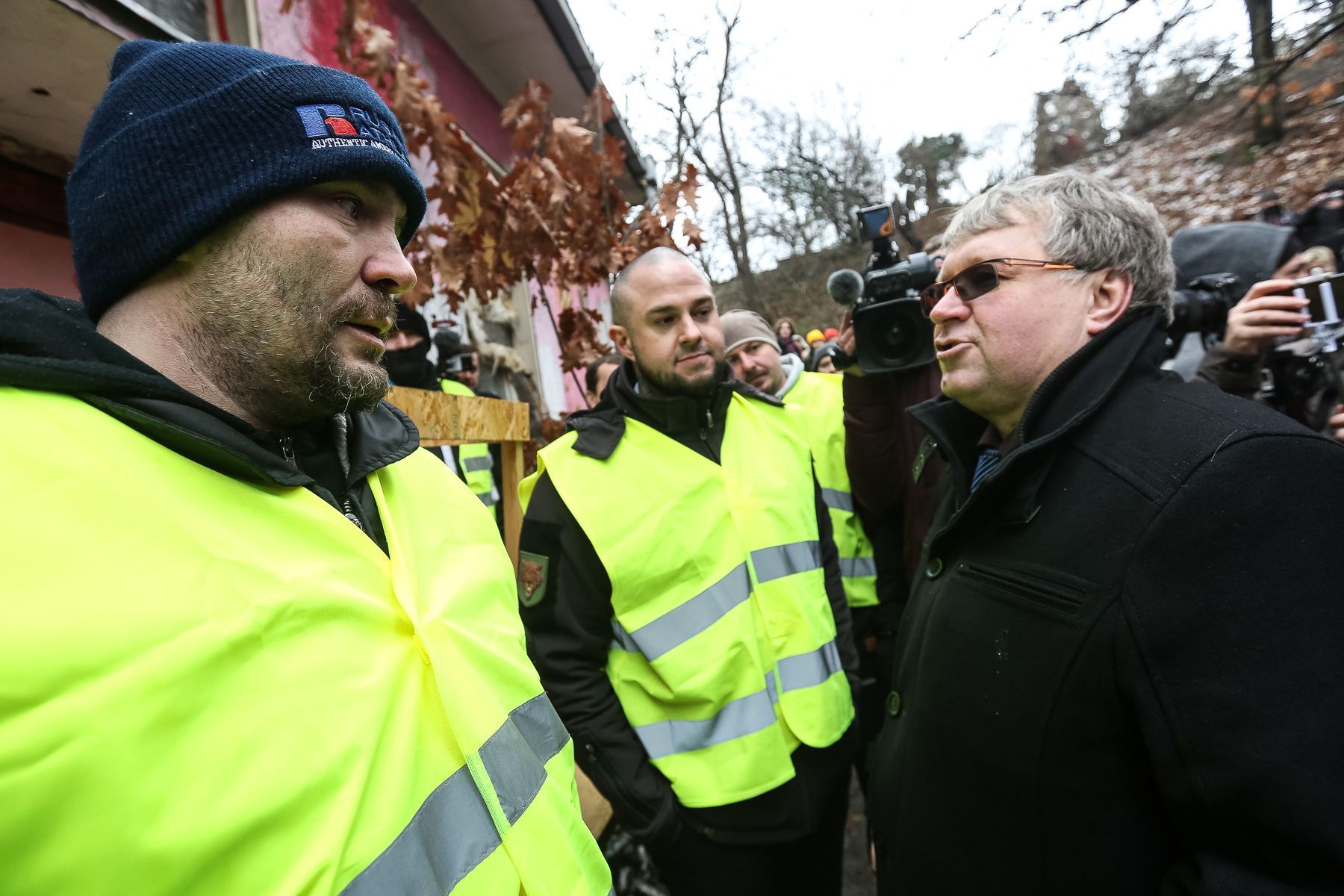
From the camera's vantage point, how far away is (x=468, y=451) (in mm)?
4012

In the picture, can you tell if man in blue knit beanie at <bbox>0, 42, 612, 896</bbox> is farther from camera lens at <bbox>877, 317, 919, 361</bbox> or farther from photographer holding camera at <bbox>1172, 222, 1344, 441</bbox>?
photographer holding camera at <bbox>1172, 222, 1344, 441</bbox>

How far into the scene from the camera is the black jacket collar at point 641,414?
197 centimetres

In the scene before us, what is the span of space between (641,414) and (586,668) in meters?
0.79

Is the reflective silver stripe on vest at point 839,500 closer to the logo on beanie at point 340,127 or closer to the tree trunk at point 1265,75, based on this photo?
the logo on beanie at point 340,127

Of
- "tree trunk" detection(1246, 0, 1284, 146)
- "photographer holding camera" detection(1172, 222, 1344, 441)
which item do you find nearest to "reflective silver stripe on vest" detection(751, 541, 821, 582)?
"photographer holding camera" detection(1172, 222, 1344, 441)

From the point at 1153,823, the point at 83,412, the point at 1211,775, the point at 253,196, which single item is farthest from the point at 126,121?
the point at 1153,823

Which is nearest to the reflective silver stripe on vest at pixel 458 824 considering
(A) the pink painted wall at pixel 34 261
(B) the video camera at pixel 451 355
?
(A) the pink painted wall at pixel 34 261

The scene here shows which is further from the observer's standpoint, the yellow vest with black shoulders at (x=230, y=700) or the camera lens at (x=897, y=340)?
the camera lens at (x=897, y=340)

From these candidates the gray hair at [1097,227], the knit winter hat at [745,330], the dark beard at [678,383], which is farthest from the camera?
the knit winter hat at [745,330]

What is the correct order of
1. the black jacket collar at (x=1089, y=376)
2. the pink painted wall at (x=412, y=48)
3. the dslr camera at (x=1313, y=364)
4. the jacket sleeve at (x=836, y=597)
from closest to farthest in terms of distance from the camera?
the black jacket collar at (x=1089, y=376) → the dslr camera at (x=1313, y=364) → the jacket sleeve at (x=836, y=597) → the pink painted wall at (x=412, y=48)

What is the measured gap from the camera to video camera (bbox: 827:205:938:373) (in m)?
2.20

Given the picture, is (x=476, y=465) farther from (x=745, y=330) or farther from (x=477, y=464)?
(x=745, y=330)

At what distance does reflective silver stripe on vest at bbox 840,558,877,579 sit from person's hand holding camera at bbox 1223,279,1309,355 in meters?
1.49

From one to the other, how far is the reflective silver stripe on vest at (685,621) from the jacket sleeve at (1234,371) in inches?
59.6
